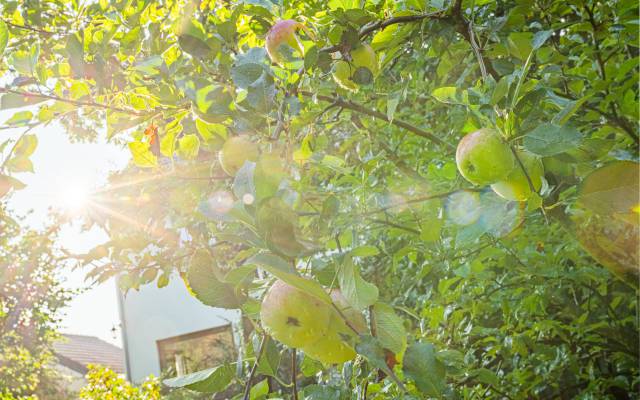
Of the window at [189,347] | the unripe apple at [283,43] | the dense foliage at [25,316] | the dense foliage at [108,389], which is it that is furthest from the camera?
the window at [189,347]

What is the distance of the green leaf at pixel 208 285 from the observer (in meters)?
0.85

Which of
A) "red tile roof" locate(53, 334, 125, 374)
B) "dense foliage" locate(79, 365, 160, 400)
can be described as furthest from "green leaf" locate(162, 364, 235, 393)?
"red tile roof" locate(53, 334, 125, 374)

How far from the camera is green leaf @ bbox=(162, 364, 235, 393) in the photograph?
91 centimetres

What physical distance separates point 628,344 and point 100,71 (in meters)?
2.59

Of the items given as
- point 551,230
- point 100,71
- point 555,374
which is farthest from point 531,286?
point 100,71

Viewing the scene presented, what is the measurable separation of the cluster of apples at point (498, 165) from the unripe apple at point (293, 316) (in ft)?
1.15

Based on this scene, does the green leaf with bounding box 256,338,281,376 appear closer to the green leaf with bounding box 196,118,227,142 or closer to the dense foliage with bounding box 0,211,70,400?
the green leaf with bounding box 196,118,227,142

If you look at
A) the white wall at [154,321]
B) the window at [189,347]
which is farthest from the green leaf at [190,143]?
the white wall at [154,321]

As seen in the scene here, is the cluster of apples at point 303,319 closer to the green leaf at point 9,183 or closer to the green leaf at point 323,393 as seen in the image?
the green leaf at point 323,393

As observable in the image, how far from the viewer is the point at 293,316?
2.66 feet

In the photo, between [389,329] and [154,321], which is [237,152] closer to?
[389,329]

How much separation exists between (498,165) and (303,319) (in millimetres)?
408

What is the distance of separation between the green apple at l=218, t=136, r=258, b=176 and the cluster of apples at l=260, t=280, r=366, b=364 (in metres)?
0.30

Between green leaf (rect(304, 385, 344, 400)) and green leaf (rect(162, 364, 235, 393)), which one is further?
green leaf (rect(304, 385, 344, 400))
